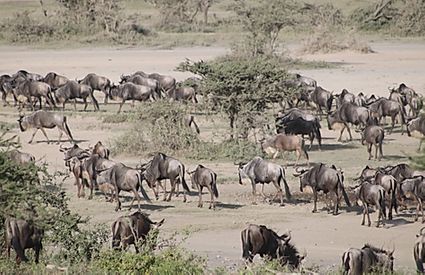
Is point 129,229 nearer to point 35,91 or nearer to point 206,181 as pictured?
point 206,181

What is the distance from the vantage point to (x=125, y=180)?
19438mm

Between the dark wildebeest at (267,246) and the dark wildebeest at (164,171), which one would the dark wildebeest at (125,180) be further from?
the dark wildebeest at (267,246)

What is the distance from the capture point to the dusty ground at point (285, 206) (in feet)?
56.1

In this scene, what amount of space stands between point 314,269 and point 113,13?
46.9 metres

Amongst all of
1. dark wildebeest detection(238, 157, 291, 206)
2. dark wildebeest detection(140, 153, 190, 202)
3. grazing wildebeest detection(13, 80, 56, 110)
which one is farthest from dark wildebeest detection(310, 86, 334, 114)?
dark wildebeest detection(140, 153, 190, 202)

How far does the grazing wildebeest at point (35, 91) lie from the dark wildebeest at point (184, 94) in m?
3.85

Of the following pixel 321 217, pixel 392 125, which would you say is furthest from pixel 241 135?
pixel 321 217

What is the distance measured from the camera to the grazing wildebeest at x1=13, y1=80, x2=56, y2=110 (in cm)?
3391

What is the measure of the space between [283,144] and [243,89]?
3.22 metres

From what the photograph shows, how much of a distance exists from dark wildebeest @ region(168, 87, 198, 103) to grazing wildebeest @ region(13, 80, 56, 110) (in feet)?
12.6

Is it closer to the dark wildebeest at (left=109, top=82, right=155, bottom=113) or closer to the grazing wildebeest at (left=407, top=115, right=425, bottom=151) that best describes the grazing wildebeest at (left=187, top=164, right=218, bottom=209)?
the grazing wildebeest at (left=407, top=115, right=425, bottom=151)

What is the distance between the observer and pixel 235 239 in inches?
686

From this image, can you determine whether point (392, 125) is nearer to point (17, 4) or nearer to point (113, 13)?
point (113, 13)

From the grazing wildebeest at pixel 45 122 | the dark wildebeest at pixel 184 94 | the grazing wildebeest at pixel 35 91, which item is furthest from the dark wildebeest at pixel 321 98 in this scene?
the grazing wildebeest at pixel 35 91
